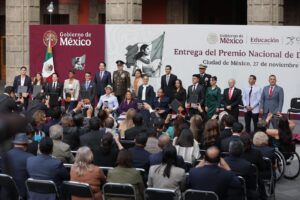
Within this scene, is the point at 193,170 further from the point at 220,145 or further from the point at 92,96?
the point at 92,96

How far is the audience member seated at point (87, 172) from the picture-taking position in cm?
696

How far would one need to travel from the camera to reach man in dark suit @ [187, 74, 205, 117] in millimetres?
16609

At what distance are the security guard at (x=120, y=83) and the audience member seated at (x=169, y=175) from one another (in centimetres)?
1118

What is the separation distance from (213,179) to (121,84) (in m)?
11.8

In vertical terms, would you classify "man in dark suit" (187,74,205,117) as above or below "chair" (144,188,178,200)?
above

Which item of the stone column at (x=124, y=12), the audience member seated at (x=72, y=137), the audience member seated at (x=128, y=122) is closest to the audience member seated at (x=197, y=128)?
the audience member seated at (x=128, y=122)

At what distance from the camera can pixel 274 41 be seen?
17328 millimetres

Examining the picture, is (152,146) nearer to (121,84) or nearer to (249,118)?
(249,118)

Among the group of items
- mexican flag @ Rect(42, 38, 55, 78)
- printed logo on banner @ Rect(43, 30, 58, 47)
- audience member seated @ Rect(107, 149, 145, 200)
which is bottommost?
audience member seated @ Rect(107, 149, 145, 200)

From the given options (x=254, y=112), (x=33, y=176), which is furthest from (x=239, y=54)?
(x=33, y=176)

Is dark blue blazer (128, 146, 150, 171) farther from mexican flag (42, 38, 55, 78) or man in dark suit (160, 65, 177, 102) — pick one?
mexican flag (42, 38, 55, 78)

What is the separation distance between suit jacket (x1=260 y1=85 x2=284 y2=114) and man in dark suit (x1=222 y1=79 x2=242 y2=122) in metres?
0.72

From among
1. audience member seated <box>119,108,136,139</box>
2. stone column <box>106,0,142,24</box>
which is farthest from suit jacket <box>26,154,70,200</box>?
stone column <box>106,0,142,24</box>

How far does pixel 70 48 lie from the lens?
20641 mm
